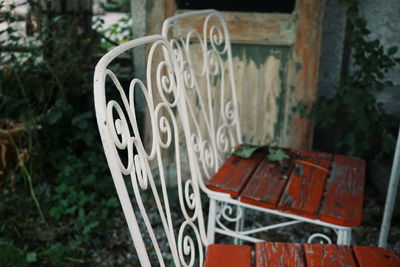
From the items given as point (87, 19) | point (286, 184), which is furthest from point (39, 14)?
point (286, 184)

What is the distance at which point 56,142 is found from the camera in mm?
2918

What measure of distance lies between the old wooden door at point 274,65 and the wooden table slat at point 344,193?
0.83 meters

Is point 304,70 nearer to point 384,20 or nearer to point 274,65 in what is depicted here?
point 274,65

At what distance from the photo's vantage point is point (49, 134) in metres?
2.91

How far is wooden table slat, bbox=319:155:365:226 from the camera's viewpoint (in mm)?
1436

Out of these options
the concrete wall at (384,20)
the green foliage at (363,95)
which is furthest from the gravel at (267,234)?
the concrete wall at (384,20)

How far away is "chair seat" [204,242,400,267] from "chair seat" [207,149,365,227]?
0.17 meters

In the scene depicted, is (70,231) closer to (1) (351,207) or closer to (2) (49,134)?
(2) (49,134)

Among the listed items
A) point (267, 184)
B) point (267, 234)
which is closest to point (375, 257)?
point (267, 184)

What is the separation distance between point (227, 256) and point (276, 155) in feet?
2.18

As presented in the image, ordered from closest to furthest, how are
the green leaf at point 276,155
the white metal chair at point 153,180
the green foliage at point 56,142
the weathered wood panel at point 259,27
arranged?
the white metal chair at point 153,180 → the green leaf at point 276,155 → the green foliage at point 56,142 → the weathered wood panel at point 259,27

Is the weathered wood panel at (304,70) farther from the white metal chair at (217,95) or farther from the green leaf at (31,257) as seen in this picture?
the green leaf at (31,257)

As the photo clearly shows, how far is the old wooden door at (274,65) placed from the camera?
100.0 inches

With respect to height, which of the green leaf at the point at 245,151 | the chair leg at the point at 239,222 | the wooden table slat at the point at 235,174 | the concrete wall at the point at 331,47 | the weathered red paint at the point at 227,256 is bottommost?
the chair leg at the point at 239,222
